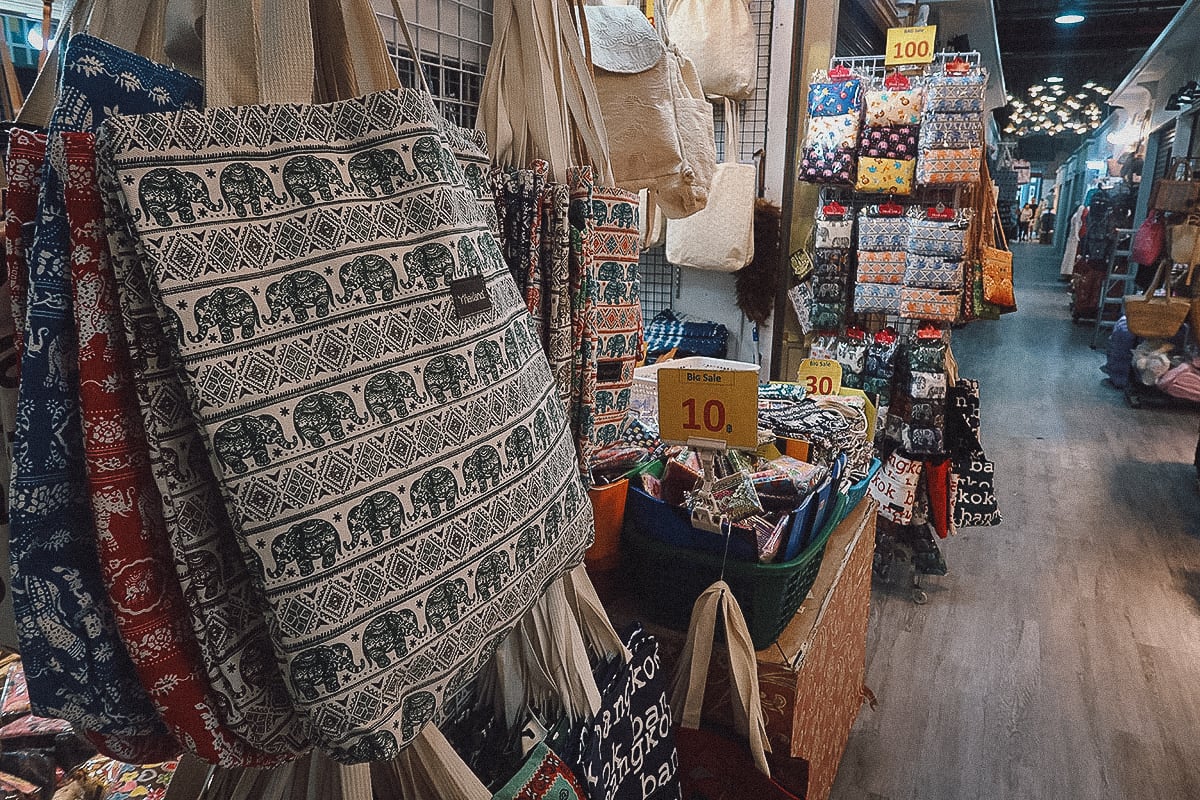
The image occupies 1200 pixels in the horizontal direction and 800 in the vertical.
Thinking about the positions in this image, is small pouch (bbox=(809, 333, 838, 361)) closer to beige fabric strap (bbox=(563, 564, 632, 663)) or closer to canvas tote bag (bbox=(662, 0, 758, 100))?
canvas tote bag (bbox=(662, 0, 758, 100))

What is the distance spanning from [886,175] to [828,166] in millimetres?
237

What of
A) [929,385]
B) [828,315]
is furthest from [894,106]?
[929,385]

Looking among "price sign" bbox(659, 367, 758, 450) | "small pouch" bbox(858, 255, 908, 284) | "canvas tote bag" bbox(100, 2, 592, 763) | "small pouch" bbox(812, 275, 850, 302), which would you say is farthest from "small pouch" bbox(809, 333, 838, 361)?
"canvas tote bag" bbox(100, 2, 592, 763)

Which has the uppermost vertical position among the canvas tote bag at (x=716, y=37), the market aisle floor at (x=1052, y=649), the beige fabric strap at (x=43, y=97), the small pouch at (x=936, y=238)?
the canvas tote bag at (x=716, y=37)

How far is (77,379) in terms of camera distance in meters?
0.59

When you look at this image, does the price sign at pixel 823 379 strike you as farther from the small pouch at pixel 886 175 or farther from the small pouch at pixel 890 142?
the small pouch at pixel 890 142

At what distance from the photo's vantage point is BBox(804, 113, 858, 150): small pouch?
3.23 meters

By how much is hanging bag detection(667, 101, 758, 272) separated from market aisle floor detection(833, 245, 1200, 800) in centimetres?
158

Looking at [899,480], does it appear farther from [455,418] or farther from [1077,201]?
[1077,201]

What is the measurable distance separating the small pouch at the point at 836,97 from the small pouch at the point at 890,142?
120mm

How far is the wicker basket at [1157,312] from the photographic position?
202 inches

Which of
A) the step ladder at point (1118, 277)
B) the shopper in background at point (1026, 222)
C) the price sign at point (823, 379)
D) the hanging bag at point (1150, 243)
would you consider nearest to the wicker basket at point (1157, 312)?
the hanging bag at point (1150, 243)

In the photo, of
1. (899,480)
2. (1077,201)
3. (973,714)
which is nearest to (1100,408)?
(899,480)

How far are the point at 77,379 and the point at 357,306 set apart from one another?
209mm
